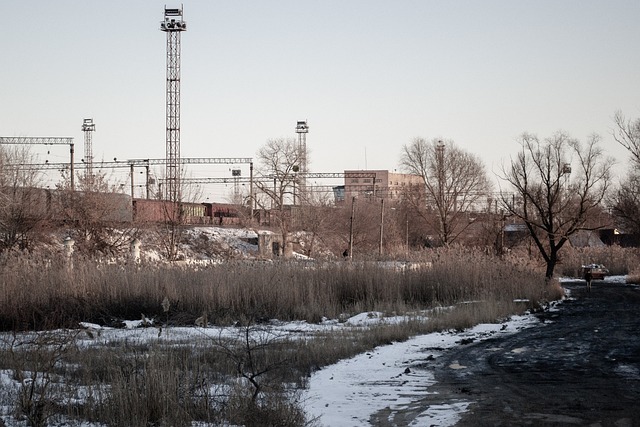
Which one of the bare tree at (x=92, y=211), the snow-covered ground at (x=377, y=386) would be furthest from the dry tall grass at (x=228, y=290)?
the bare tree at (x=92, y=211)

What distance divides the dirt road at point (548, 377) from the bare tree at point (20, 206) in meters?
24.8

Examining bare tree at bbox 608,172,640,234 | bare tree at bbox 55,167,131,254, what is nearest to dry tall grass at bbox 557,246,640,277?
bare tree at bbox 608,172,640,234

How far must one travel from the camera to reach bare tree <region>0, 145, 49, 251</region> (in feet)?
126

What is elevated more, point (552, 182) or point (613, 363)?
point (552, 182)

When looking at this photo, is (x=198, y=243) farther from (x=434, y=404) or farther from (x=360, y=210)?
(x=434, y=404)

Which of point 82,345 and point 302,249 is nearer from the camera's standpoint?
point 82,345

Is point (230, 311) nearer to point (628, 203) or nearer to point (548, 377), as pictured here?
point (548, 377)

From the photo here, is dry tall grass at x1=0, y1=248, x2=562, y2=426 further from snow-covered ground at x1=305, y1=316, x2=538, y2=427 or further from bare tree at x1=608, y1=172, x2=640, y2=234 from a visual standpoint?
bare tree at x1=608, y1=172, x2=640, y2=234

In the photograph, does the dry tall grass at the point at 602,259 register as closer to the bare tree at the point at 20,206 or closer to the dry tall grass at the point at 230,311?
the dry tall grass at the point at 230,311

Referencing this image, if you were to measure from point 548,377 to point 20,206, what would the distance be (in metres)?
34.7

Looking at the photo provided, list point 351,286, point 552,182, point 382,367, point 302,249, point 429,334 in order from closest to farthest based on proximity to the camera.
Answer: point 382,367
point 429,334
point 351,286
point 552,182
point 302,249

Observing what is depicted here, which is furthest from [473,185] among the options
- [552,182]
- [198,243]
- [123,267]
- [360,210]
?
[123,267]

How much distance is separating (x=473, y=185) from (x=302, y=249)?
65.6 ft

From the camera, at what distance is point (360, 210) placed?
8906 cm
